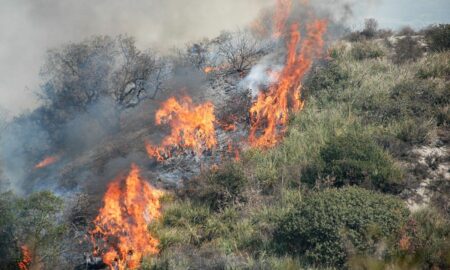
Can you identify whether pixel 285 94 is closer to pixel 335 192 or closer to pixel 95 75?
pixel 335 192

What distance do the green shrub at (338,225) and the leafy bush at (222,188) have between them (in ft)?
7.55

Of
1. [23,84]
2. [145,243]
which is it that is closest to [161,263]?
[145,243]

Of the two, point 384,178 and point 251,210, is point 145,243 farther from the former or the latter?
point 384,178

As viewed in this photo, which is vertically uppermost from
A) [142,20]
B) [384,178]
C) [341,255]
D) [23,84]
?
[142,20]

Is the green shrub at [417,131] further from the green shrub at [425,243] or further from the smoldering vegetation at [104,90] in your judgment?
the smoldering vegetation at [104,90]

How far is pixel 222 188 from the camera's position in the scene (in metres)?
12.3

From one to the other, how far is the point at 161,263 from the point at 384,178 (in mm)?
5920

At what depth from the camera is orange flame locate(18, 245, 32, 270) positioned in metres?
9.67

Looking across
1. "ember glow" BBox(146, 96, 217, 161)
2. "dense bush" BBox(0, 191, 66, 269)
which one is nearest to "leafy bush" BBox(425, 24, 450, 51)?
"ember glow" BBox(146, 96, 217, 161)

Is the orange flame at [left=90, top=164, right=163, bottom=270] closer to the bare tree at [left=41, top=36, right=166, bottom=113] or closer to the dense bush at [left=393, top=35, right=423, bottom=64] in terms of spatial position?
the bare tree at [left=41, top=36, right=166, bottom=113]

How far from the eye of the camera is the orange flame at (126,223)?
10.2m

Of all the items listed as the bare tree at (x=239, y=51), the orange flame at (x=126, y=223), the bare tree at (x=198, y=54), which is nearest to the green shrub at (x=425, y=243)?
the orange flame at (x=126, y=223)

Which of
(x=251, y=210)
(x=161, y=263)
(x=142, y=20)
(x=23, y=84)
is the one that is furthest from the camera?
(x=142, y=20)

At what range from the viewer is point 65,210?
38.5 feet
